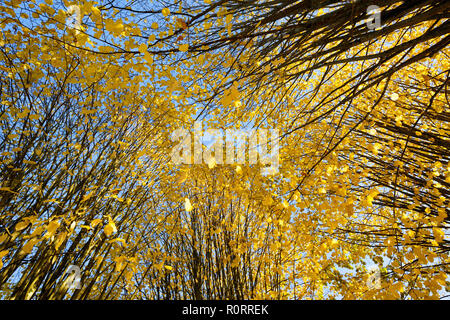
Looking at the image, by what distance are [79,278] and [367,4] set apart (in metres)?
3.57

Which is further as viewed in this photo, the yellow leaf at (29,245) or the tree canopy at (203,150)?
the tree canopy at (203,150)

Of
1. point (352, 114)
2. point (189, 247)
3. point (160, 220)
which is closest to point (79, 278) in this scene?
point (160, 220)

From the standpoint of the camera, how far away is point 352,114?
10.6 feet

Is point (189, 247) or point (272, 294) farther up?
point (189, 247)

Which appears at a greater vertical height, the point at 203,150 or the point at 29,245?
the point at 203,150

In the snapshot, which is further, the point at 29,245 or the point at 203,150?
the point at 203,150

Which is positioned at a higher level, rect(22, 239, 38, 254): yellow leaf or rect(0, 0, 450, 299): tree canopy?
rect(0, 0, 450, 299): tree canopy

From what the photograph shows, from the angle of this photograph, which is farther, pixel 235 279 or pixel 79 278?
pixel 235 279

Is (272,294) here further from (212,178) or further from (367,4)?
(367,4)

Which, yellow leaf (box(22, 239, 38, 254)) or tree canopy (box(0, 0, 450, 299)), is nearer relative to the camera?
yellow leaf (box(22, 239, 38, 254))

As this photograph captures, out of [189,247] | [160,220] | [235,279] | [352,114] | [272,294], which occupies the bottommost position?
[272,294]

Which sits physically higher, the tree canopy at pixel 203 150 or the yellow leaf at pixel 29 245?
the tree canopy at pixel 203 150
